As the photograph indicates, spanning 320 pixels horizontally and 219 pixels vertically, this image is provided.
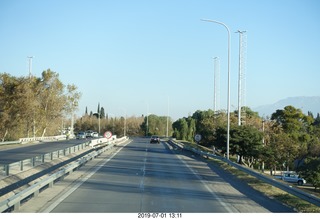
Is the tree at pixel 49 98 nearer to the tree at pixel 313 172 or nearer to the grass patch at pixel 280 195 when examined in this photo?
the tree at pixel 313 172

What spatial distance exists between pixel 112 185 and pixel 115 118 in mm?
120895

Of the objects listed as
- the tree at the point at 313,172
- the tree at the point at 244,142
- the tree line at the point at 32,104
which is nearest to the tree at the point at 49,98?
the tree line at the point at 32,104

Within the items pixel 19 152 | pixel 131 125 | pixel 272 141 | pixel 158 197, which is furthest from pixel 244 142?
pixel 131 125

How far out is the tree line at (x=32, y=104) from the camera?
70625 millimetres

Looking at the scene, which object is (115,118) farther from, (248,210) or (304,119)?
(248,210)

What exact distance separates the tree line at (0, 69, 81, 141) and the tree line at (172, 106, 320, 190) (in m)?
28.9

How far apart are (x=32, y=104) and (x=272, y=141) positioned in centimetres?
3863

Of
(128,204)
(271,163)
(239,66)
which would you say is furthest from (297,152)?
(128,204)

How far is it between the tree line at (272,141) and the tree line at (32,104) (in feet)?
94.8

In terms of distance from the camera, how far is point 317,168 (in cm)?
3588

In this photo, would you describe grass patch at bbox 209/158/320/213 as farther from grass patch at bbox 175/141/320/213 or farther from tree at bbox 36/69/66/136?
tree at bbox 36/69/66/136

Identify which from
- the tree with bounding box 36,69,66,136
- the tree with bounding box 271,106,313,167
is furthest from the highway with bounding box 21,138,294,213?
the tree with bounding box 36,69,66,136

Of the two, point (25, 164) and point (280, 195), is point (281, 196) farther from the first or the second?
point (25, 164)
